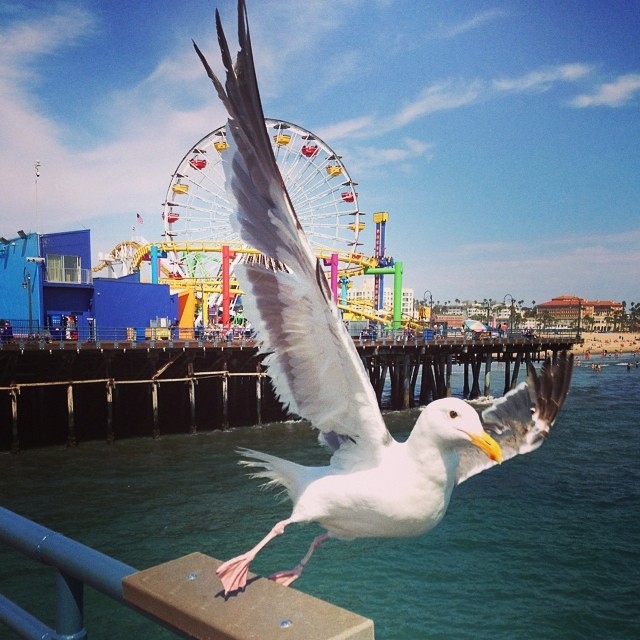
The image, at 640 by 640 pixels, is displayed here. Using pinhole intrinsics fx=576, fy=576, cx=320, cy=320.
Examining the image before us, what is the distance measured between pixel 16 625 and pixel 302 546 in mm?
7858

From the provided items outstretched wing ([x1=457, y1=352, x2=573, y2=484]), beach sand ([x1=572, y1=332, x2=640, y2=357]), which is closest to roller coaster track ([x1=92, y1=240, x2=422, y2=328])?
outstretched wing ([x1=457, y1=352, x2=573, y2=484])

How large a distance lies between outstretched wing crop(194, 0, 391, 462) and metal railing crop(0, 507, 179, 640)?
1.17 meters

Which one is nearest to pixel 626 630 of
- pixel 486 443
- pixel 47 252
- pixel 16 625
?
pixel 486 443

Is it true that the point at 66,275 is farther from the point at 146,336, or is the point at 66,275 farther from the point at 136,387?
the point at 136,387

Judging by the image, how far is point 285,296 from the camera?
7.81ft

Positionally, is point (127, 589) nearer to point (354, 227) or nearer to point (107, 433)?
point (107, 433)

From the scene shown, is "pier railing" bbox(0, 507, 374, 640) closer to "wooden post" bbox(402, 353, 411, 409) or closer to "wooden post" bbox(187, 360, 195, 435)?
"wooden post" bbox(187, 360, 195, 435)

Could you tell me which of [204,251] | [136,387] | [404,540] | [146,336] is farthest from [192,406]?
[204,251]

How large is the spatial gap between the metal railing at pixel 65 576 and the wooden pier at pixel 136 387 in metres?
14.8

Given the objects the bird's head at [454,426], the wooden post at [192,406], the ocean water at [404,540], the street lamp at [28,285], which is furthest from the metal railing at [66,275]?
the bird's head at [454,426]

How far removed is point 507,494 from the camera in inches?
448

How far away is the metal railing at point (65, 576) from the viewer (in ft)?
3.86

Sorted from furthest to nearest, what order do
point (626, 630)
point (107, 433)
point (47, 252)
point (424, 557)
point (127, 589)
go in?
point (47, 252) → point (107, 433) → point (424, 557) → point (626, 630) → point (127, 589)

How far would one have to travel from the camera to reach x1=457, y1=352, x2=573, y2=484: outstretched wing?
2.95 m
